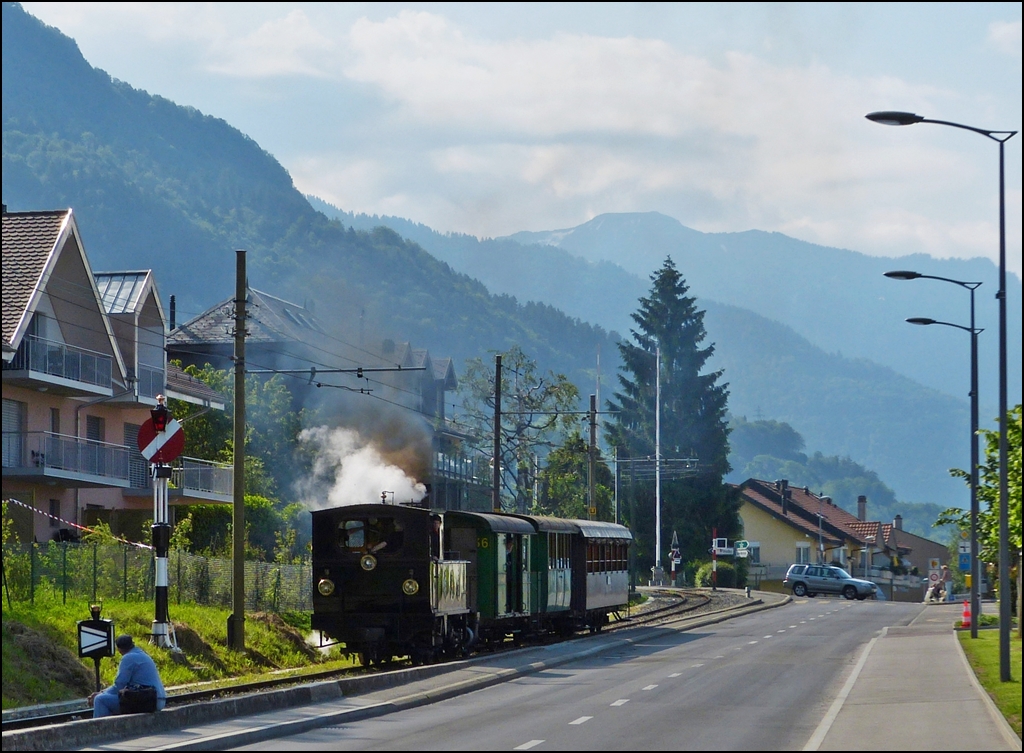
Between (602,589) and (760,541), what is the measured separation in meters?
66.3

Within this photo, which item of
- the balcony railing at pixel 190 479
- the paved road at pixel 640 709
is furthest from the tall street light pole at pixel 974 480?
the balcony railing at pixel 190 479

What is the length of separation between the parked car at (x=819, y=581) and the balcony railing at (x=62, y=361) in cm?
4112

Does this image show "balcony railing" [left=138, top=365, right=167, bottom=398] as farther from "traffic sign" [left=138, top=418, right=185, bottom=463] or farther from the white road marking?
the white road marking

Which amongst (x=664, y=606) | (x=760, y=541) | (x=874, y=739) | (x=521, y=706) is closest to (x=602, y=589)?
(x=664, y=606)

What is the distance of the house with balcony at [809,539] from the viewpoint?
104312 millimetres

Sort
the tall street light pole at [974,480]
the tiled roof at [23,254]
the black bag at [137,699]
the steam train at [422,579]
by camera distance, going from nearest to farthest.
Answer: the black bag at [137,699] < the steam train at [422,579] < the tall street light pole at [974,480] < the tiled roof at [23,254]

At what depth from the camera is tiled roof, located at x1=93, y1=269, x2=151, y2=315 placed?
1815 inches

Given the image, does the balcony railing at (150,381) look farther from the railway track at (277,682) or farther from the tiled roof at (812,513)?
the tiled roof at (812,513)

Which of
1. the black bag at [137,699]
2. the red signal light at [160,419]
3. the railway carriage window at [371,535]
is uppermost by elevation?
the red signal light at [160,419]

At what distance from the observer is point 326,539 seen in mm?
29078

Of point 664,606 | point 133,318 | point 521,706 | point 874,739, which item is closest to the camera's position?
point 874,739

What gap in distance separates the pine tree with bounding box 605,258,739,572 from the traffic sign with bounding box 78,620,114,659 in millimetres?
66301

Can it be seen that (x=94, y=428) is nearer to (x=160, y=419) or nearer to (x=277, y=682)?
(x=277, y=682)

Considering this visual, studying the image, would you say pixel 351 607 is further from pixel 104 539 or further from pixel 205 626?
pixel 104 539
